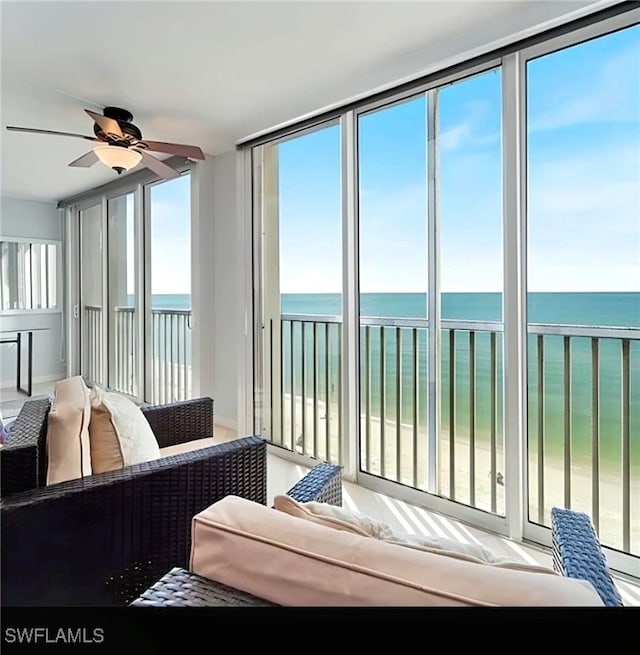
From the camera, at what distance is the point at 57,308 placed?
4.99 m

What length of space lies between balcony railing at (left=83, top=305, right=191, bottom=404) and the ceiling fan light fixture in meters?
1.44

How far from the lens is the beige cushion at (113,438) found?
127 cm

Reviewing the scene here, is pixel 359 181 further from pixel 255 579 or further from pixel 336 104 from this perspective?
pixel 255 579

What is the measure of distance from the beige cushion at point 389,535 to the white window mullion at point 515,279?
1.37 m

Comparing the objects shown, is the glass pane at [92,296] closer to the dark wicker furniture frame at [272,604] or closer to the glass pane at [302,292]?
the glass pane at [302,292]

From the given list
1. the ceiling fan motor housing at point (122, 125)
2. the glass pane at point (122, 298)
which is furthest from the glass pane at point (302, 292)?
the glass pane at point (122, 298)

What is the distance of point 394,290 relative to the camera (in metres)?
2.46

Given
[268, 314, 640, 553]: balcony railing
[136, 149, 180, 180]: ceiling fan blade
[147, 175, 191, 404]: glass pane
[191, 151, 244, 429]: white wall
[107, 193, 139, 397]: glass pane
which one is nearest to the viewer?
[268, 314, 640, 553]: balcony railing

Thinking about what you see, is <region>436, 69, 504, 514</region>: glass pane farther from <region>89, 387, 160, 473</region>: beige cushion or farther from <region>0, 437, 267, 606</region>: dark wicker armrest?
<region>89, 387, 160, 473</region>: beige cushion

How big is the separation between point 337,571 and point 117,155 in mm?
2789

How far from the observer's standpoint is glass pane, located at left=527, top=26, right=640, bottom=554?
1.75 m

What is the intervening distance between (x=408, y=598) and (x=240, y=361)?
294cm

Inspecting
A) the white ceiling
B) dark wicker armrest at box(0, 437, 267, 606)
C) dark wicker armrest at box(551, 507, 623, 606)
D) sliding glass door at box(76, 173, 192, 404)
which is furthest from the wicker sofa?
sliding glass door at box(76, 173, 192, 404)
